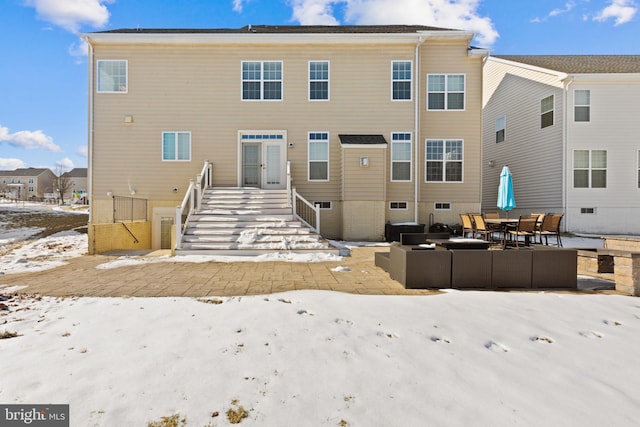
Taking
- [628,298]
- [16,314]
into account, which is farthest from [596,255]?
[16,314]

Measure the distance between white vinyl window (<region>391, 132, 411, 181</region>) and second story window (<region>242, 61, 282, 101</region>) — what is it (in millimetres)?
4845

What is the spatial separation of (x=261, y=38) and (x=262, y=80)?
1.49 meters

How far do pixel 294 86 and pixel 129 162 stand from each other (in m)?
7.06

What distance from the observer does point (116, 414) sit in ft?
6.53

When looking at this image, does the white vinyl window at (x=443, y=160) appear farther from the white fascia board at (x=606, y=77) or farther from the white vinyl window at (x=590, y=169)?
the white fascia board at (x=606, y=77)

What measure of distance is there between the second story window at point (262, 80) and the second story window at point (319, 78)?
121cm

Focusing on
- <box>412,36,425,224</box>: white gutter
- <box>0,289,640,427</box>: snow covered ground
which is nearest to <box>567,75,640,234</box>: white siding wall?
<box>412,36,425,224</box>: white gutter

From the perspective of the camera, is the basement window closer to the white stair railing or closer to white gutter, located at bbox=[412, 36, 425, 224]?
white gutter, located at bbox=[412, 36, 425, 224]

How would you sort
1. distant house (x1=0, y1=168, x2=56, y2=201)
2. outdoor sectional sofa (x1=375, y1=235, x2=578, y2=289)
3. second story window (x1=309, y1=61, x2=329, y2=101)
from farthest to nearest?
1. distant house (x1=0, y1=168, x2=56, y2=201)
2. second story window (x1=309, y1=61, x2=329, y2=101)
3. outdoor sectional sofa (x1=375, y1=235, x2=578, y2=289)

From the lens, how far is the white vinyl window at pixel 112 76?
40.5 ft

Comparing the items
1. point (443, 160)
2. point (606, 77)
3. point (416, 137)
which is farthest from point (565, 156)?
point (416, 137)

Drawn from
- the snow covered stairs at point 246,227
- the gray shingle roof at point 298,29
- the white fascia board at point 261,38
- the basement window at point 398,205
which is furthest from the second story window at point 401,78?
the snow covered stairs at point 246,227

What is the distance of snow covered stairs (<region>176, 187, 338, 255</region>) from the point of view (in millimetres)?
8329

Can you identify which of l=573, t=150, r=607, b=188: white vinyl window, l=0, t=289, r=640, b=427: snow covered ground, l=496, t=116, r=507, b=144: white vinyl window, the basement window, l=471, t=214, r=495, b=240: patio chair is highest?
l=496, t=116, r=507, b=144: white vinyl window
